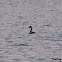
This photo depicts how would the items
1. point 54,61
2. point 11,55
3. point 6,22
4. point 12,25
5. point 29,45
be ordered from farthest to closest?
point 6,22 < point 12,25 < point 29,45 < point 11,55 < point 54,61

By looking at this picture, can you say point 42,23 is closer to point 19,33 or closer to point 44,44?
point 19,33

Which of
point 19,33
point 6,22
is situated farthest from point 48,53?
point 6,22

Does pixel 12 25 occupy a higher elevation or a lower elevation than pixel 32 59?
higher

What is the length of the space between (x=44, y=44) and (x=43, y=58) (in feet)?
13.2

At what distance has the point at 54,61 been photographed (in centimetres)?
1639

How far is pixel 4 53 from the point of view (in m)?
18.5

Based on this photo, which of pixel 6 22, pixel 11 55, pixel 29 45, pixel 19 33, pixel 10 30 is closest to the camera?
pixel 11 55

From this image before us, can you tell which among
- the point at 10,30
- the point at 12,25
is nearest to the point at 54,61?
the point at 10,30

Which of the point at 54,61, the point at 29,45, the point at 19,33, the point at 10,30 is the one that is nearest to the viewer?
the point at 54,61

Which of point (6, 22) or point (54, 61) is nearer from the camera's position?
point (54, 61)

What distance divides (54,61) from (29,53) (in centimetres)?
277

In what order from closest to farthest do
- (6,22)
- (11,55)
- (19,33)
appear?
(11,55) < (19,33) < (6,22)

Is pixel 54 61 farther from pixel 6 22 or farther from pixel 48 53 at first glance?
pixel 6 22

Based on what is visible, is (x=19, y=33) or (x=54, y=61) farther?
(x=19, y=33)
